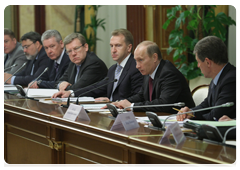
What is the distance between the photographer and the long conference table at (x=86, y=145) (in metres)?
1.42

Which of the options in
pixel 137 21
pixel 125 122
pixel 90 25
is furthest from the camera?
pixel 90 25

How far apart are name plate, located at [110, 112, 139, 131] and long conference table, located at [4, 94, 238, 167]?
0.11 ft

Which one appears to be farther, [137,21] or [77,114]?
[137,21]

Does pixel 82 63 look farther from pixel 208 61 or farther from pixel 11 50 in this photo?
pixel 11 50

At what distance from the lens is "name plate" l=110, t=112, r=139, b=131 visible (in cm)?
184

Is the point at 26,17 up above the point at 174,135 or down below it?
above

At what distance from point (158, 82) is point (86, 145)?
0.95 m

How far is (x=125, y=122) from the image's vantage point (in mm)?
1848

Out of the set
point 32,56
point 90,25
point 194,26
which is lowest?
point 32,56

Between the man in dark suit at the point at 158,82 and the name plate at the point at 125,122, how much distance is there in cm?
77

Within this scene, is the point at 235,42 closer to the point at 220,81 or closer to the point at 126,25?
the point at 126,25

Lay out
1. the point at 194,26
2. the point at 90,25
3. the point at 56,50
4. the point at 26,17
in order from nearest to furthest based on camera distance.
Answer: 1. the point at 56,50
2. the point at 194,26
3. the point at 90,25
4. the point at 26,17

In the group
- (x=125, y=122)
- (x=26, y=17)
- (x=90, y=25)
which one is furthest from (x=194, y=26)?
(x=26, y=17)

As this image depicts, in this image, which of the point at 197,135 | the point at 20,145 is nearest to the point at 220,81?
the point at 197,135
